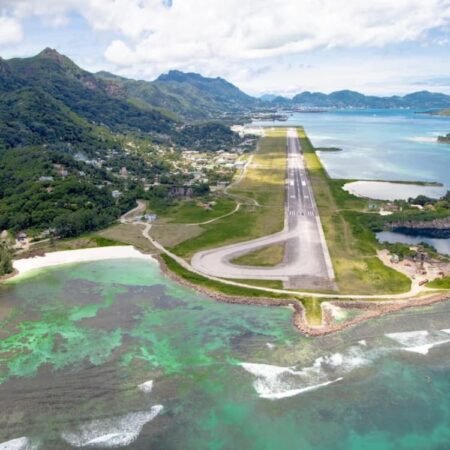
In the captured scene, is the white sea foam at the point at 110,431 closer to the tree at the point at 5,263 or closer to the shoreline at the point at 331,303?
the shoreline at the point at 331,303

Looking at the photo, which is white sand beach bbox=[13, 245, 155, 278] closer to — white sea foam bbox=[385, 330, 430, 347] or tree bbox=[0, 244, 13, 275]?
tree bbox=[0, 244, 13, 275]

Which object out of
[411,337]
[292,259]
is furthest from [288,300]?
[411,337]

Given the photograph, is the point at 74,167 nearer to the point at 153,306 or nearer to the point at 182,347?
the point at 153,306

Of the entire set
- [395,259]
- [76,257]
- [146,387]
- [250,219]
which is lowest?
[146,387]

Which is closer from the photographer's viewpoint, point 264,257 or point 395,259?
point 395,259

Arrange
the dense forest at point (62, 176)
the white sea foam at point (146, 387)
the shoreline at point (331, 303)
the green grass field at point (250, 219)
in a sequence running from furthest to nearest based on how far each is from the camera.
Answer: the dense forest at point (62, 176)
the green grass field at point (250, 219)
the shoreline at point (331, 303)
the white sea foam at point (146, 387)

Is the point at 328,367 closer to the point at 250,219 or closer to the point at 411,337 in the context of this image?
the point at 411,337

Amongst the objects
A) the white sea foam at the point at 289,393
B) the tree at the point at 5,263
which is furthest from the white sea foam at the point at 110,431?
the tree at the point at 5,263

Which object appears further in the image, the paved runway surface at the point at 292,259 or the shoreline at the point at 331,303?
the paved runway surface at the point at 292,259

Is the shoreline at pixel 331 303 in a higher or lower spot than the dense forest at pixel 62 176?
lower
